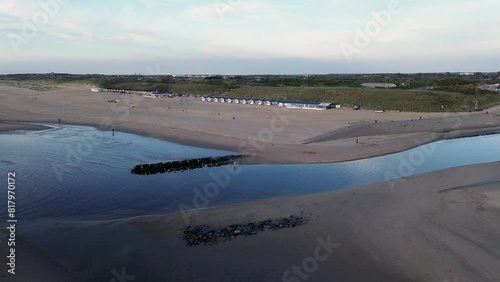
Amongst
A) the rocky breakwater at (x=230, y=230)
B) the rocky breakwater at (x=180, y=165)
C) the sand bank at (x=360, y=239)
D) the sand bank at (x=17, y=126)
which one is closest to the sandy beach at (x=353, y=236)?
the sand bank at (x=360, y=239)

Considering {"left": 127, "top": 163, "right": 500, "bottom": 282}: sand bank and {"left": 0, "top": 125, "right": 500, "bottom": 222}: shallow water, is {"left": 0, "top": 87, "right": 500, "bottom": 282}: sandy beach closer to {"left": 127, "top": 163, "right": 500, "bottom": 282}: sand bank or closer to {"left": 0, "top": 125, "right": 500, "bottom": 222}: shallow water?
{"left": 127, "top": 163, "right": 500, "bottom": 282}: sand bank

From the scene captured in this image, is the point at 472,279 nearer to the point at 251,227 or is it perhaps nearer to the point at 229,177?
the point at 251,227

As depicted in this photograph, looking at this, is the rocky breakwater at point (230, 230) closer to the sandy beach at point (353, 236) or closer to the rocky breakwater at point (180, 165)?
the sandy beach at point (353, 236)

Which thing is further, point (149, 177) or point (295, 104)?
point (295, 104)

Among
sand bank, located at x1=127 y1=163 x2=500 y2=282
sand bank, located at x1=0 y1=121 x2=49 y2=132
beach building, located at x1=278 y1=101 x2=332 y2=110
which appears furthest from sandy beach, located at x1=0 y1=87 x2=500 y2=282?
beach building, located at x1=278 y1=101 x2=332 y2=110

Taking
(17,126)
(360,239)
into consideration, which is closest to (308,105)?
(17,126)

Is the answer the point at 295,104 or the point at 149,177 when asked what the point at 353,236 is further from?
the point at 295,104
